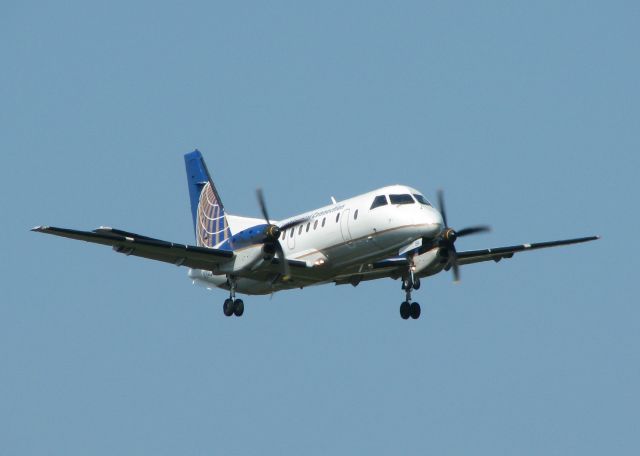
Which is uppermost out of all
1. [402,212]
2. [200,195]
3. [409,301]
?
[200,195]

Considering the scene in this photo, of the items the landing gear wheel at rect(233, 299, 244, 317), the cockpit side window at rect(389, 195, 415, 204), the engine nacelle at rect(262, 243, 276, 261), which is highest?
the cockpit side window at rect(389, 195, 415, 204)

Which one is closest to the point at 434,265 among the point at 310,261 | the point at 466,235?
the point at 466,235

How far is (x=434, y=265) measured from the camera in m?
33.3

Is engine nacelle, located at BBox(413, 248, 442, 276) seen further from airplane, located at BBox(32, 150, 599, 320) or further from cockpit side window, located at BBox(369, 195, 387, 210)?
cockpit side window, located at BBox(369, 195, 387, 210)

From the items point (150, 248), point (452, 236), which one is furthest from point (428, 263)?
point (150, 248)

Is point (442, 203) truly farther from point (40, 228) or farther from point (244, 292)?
point (40, 228)

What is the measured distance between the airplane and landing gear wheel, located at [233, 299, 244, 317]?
0.5 inches

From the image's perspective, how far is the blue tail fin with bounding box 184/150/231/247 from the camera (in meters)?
37.1

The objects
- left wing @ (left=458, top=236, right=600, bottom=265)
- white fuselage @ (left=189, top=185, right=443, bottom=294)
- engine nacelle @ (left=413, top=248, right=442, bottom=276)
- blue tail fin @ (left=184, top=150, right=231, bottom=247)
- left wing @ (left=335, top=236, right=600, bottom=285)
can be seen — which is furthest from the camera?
blue tail fin @ (left=184, top=150, right=231, bottom=247)

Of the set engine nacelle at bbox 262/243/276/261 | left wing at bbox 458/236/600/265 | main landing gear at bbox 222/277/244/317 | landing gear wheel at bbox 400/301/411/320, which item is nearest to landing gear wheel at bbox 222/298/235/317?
main landing gear at bbox 222/277/244/317

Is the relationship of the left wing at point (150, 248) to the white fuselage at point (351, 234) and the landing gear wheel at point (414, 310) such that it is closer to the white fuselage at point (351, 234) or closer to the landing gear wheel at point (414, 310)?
the white fuselage at point (351, 234)

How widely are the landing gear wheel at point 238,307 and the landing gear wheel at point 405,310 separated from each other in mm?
4697

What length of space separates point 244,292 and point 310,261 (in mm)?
2986

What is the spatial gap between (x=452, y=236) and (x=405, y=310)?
297 cm
